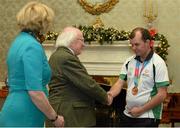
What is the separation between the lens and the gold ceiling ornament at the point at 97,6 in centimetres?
702

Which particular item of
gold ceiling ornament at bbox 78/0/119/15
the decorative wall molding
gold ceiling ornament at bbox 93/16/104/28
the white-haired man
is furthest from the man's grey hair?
gold ceiling ornament at bbox 78/0/119/15

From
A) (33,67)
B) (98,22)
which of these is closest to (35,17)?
(33,67)

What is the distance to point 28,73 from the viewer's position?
2580 mm

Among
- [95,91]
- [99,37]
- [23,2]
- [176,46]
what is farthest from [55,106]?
[23,2]

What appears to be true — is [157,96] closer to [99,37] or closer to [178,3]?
[99,37]

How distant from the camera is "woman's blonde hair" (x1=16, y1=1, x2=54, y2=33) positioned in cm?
266

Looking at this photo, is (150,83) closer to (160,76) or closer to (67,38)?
(160,76)

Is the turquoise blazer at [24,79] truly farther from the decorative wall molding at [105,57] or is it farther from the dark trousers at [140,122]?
the decorative wall molding at [105,57]

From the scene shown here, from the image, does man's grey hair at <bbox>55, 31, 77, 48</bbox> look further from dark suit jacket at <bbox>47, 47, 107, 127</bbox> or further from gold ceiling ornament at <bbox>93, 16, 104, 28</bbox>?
gold ceiling ornament at <bbox>93, 16, 104, 28</bbox>

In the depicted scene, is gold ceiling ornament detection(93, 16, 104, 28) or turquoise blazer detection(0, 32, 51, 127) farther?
gold ceiling ornament detection(93, 16, 104, 28)

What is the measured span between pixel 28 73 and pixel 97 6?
465 cm

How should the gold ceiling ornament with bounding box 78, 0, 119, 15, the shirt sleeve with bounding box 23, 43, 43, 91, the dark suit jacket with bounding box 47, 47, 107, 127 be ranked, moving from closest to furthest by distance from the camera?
the shirt sleeve with bounding box 23, 43, 43, 91, the dark suit jacket with bounding box 47, 47, 107, 127, the gold ceiling ornament with bounding box 78, 0, 119, 15

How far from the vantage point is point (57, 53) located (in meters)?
3.31

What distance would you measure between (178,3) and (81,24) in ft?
5.69
